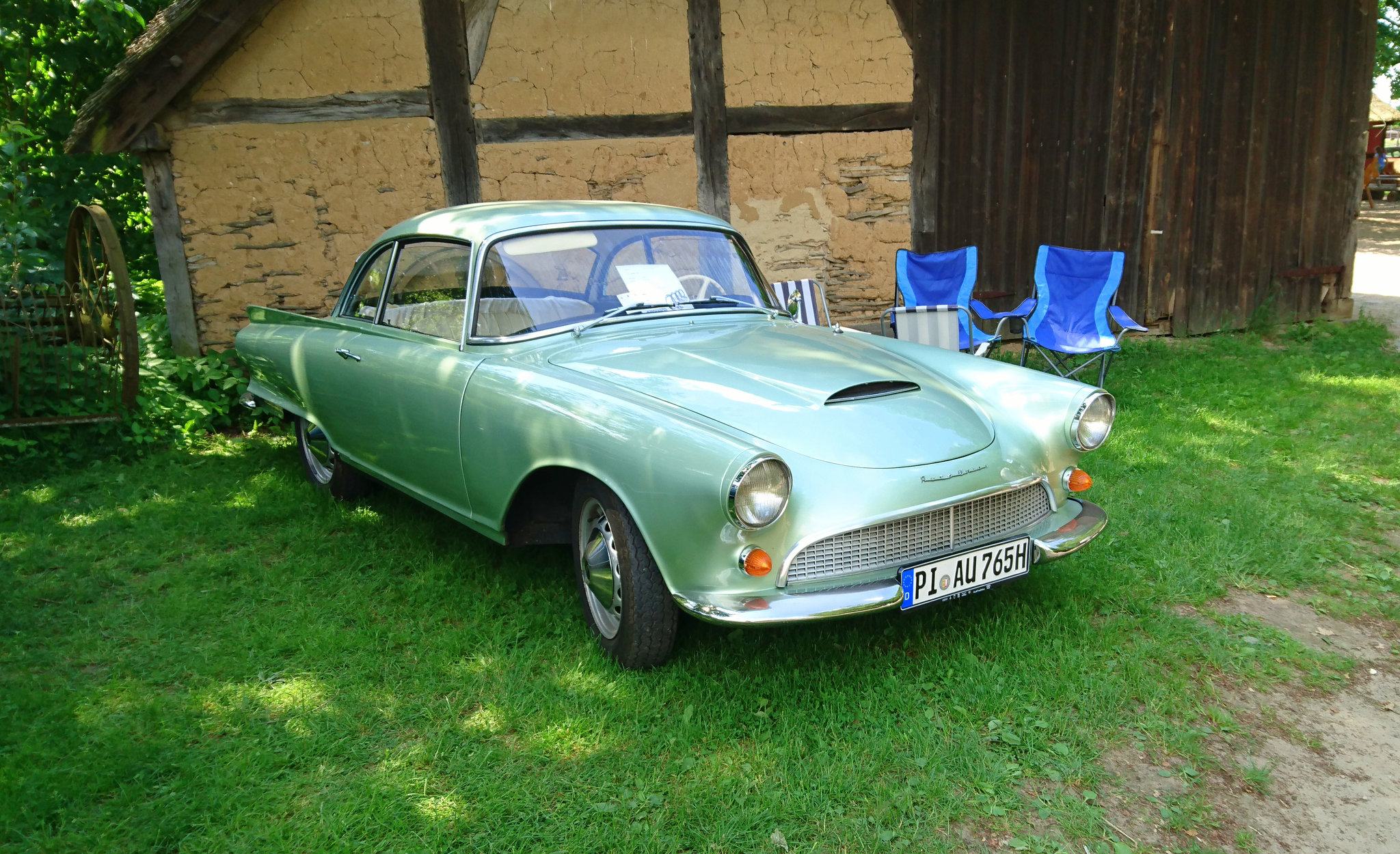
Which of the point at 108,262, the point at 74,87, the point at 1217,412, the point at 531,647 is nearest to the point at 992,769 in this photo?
the point at 531,647

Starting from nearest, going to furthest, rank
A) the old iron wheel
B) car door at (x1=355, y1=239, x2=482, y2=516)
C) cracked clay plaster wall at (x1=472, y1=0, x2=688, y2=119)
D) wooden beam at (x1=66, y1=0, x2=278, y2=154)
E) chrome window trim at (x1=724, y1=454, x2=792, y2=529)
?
1. chrome window trim at (x1=724, y1=454, x2=792, y2=529)
2. the old iron wheel
3. car door at (x1=355, y1=239, x2=482, y2=516)
4. wooden beam at (x1=66, y1=0, x2=278, y2=154)
5. cracked clay plaster wall at (x1=472, y1=0, x2=688, y2=119)

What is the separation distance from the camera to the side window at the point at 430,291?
3746mm

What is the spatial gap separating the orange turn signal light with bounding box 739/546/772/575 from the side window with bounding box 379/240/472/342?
1.64 metres

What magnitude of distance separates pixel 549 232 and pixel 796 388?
134 cm

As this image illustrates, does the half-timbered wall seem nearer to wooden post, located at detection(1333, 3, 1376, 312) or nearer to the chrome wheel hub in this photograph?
wooden post, located at detection(1333, 3, 1376, 312)

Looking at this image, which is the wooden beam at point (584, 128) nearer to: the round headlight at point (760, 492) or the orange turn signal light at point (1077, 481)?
the orange turn signal light at point (1077, 481)

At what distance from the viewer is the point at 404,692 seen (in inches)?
119

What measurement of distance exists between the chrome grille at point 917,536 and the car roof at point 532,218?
6.08 feet

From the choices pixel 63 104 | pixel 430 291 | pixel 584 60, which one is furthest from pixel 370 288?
pixel 63 104

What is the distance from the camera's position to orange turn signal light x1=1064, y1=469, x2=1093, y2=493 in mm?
3262

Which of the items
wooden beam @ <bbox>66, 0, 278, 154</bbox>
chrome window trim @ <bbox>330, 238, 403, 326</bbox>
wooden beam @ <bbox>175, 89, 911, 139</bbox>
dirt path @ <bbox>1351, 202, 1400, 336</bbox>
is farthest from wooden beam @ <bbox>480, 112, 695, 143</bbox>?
dirt path @ <bbox>1351, 202, 1400, 336</bbox>

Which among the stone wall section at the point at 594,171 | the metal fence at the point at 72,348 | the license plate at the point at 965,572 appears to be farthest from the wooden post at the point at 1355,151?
the metal fence at the point at 72,348

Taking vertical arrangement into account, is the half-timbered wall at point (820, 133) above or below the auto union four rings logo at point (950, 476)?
above

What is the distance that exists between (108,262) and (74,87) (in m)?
5.19
